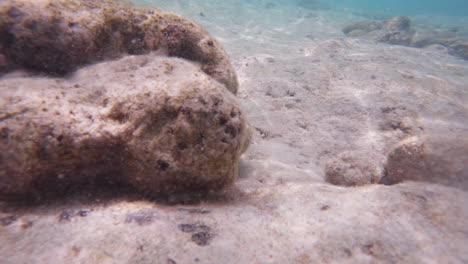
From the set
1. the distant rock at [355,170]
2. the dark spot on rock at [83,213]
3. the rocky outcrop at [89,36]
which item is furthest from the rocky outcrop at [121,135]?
the distant rock at [355,170]

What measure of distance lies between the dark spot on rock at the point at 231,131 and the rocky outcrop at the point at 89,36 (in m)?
1.31

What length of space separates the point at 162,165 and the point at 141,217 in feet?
1.31

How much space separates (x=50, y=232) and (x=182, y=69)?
Result: 5.26 feet

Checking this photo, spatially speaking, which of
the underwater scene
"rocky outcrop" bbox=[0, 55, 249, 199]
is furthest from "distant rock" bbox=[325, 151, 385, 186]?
"rocky outcrop" bbox=[0, 55, 249, 199]

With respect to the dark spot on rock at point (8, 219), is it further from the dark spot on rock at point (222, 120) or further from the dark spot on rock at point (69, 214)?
the dark spot on rock at point (222, 120)

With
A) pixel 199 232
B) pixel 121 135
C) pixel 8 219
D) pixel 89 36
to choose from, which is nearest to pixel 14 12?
pixel 89 36

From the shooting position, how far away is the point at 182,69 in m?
2.30

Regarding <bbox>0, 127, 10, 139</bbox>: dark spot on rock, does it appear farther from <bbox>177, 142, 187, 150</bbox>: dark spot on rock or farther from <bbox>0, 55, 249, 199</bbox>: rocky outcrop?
<bbox>177, 142, 187, 150</bbox>: dark spot on rock

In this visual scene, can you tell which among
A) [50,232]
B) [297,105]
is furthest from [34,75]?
[297,105]

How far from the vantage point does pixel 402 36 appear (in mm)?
13328

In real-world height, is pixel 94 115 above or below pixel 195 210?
above

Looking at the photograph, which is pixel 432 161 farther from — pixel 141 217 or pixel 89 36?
pixel 89 36

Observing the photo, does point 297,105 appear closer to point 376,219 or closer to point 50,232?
point 376,219

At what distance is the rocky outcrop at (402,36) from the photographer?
12.6 m
